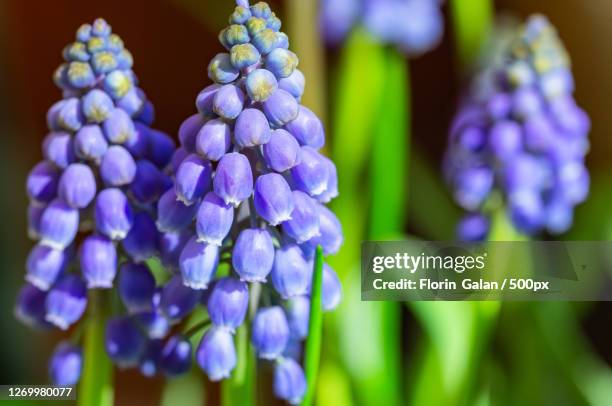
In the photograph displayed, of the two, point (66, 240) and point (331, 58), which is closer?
point (66, 240)

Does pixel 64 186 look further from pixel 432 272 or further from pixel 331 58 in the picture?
pixel 331 58

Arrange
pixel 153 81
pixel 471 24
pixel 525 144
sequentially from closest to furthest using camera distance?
pixel 525 144 < pixel 153 81 < pixel 471 24

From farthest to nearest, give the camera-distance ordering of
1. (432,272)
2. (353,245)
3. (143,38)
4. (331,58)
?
(331,58)
(143,38)
(353,245)
(432,272)

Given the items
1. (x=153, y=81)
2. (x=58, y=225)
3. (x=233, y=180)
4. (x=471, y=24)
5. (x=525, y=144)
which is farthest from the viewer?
(x=471, y=24)

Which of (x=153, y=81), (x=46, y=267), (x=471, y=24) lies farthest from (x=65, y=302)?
(x=471, y=24)

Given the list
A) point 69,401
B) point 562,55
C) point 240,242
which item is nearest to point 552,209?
point 562,55

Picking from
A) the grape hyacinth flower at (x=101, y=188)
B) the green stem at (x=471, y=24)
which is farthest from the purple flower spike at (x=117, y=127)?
the green stem at (x=471, y=24)

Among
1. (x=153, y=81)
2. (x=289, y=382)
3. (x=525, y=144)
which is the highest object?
(x=153, y=81)

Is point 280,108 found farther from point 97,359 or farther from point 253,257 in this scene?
point 97,359
